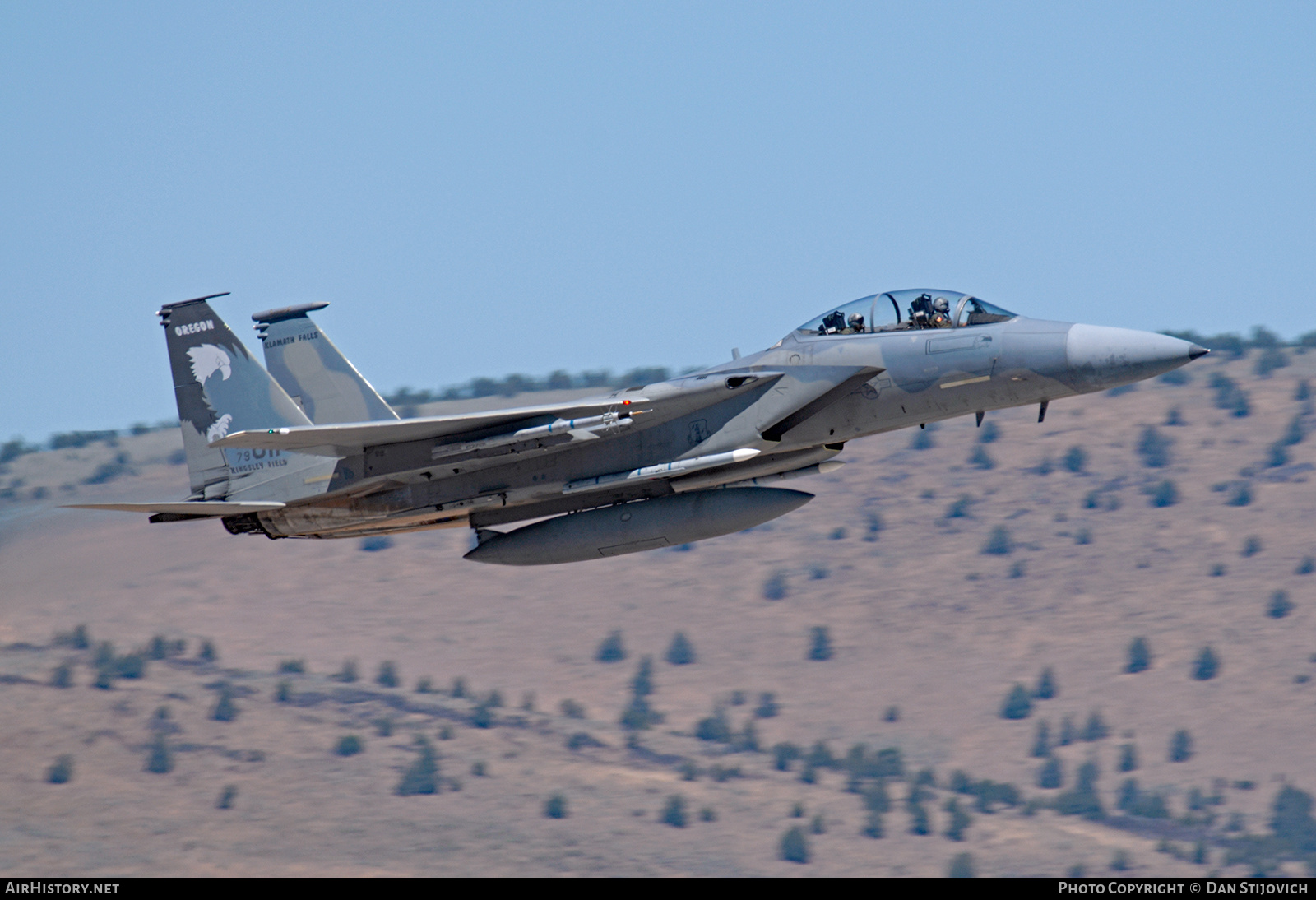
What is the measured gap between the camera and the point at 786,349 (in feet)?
62.8

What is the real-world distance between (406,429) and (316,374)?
393cm

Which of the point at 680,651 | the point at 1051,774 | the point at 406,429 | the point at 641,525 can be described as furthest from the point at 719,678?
the point at 406,429

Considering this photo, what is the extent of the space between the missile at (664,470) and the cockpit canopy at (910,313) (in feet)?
5.98

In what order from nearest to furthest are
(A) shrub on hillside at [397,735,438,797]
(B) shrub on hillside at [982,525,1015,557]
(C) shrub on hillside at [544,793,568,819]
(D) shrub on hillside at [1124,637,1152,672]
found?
(C) shrub on hillside at [544,793,568,819]
(A) shrub on hillside at [397,735,438,797]
(D) shrub on hillside at [1124,637,1152,672]
(B) shrub on hillside at [982,525,1015,557]

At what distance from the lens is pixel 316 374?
74.8ft

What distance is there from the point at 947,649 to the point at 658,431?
60.0 m

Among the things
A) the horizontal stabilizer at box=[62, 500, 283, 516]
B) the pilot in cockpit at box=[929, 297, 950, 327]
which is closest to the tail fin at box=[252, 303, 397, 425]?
the horizontal stabilizer at box=[62, 500, 283, 516]

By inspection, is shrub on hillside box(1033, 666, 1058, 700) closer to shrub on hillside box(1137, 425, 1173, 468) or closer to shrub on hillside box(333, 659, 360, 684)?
shrub on hillside box(1137, 425, 1173, 468)

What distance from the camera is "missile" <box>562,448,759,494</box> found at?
18.8 meters

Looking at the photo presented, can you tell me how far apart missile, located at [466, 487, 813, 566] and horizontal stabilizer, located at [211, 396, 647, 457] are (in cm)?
156
